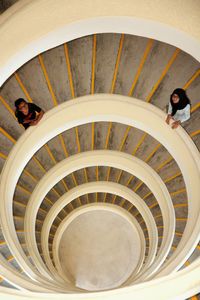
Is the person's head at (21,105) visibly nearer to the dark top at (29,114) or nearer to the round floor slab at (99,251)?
the dark top at (29,114)

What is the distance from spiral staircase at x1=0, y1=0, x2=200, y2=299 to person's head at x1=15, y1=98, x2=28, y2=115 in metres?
0.10

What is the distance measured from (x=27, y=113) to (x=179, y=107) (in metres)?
3.12

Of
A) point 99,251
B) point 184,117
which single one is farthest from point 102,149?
point 99,251

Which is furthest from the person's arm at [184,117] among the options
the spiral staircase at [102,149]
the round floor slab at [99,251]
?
the round floor slab at [99,251]

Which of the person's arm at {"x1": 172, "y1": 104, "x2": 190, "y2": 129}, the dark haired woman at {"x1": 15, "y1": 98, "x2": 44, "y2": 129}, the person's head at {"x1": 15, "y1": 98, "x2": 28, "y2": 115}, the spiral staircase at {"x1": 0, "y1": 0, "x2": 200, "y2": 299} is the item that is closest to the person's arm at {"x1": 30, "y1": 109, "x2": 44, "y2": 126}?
the dark haired woman at {"x1": 15, "y1": 98, "x2": 44, "y2": 129}

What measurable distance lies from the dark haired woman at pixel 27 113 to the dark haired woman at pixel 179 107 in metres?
2.78

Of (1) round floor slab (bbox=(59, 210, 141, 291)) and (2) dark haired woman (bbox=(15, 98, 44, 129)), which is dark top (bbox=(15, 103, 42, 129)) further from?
(1) round floor slab (bbox=(59, 210, 141, 291))

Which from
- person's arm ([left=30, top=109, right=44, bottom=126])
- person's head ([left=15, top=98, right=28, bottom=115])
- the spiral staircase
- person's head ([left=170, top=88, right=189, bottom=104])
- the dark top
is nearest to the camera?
the spiral staircase

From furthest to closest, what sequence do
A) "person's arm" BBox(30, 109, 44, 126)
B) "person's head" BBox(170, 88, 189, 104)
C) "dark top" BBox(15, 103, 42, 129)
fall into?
"person's arm" BBox(30, 109, 44, 126), "dark top" BBox(15, 103, 42, 129), "person's head" BBox(170, 88, 189, 104)

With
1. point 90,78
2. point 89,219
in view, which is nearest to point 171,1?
point 90,78

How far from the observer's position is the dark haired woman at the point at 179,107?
5.14m

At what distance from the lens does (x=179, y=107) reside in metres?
5.24

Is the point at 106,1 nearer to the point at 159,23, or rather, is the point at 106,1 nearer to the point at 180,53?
the point at 159,23

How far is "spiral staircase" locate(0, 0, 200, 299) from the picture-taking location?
478cm
